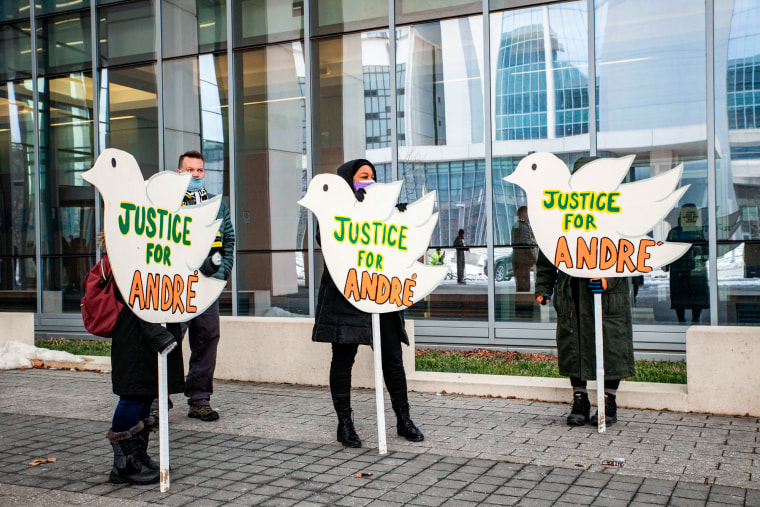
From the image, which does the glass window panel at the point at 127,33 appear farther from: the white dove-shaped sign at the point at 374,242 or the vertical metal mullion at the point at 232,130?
the white dove-shaped sign at the point at 374,242

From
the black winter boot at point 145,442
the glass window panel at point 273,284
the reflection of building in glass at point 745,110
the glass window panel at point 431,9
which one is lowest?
the black winter boot at point 145,442

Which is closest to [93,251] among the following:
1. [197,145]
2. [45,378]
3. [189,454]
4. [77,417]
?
[197,145]

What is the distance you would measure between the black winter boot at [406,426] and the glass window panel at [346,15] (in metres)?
8.05

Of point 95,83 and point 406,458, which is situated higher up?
point 95,83

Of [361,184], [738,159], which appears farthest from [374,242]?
[738,159]

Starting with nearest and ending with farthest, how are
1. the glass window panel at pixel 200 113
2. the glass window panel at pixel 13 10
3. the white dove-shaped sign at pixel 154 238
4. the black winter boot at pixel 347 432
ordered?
the white dove-shaped sign at pixel 154 238
the black winter boot at pixel 347 432
the glass window panel at pixel 200 113
the glass window panel at pixel 13 10

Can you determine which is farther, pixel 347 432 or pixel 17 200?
pixel 17 200

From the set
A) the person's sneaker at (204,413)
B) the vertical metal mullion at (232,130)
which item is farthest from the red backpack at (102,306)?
the vertical metal mullion at (232,130)

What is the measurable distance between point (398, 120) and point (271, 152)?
238cm

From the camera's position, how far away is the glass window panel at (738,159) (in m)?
9.62

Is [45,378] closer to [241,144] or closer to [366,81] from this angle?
[241,144]

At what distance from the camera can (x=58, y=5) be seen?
14.5 metres

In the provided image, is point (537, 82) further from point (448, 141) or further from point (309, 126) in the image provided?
point (309, 126)

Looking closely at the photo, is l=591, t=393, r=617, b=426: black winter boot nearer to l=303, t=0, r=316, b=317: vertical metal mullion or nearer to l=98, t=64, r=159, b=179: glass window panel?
l=303, t=0, r=316, b=317: vertical metal mullion
